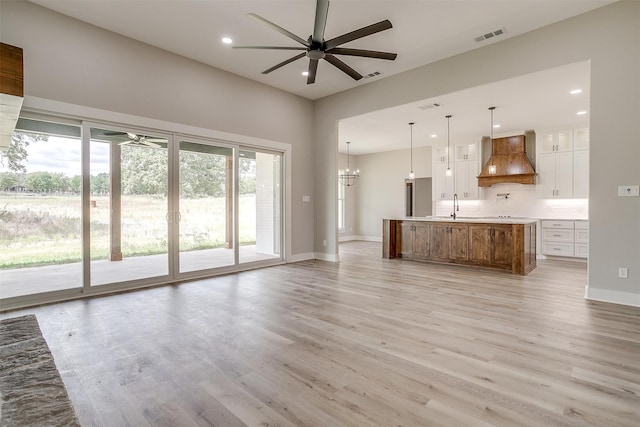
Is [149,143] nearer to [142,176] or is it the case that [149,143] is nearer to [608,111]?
[142,176]

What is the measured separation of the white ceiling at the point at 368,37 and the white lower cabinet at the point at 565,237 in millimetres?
2581

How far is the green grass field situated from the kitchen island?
13.6ft

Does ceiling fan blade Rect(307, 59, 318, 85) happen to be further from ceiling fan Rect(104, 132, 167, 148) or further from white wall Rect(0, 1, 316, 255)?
ceiling fan Rect(104, 132, 167, 148)

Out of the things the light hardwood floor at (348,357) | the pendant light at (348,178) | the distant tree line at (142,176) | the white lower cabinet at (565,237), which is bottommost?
the light hardwood floor at (348,357)

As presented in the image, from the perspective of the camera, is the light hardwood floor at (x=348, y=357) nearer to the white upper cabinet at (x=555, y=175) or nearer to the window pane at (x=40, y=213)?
the window pane at (x=40, y=213)

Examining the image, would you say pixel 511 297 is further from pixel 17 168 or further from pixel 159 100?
pixel 17 168

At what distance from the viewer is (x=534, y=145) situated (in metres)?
7.94

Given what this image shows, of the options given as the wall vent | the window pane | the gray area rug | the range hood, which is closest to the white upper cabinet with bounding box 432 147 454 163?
the range hood

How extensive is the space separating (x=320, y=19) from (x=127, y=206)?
372 cm

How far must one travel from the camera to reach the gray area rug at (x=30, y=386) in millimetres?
1559

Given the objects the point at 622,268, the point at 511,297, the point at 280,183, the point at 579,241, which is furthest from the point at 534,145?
the point at 280,183

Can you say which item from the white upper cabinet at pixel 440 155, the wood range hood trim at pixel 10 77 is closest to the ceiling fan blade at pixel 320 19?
the wood range hood trim at pixel 10 77

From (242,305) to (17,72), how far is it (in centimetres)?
308

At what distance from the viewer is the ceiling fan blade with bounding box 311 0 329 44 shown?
2.82 metres
